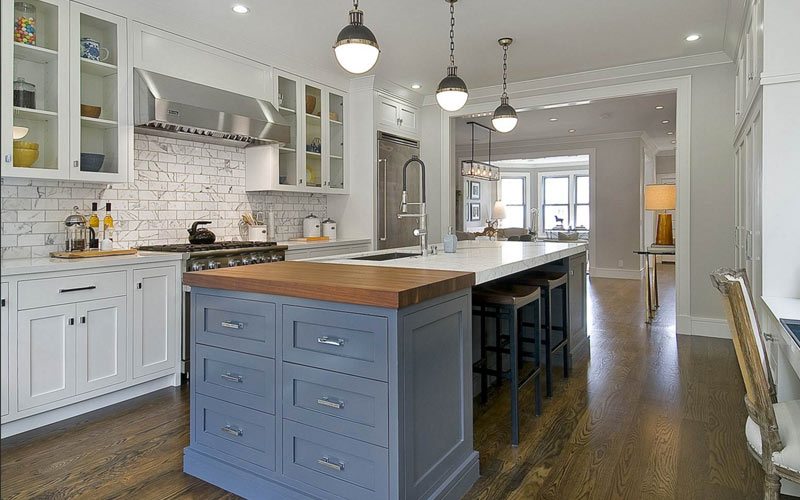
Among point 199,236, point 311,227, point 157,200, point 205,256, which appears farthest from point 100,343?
point 311,227

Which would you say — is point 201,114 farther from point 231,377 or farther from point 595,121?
point 595,121

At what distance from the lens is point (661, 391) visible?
11.5ft

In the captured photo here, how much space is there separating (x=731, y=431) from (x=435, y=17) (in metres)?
3.30

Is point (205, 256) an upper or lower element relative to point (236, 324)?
upper

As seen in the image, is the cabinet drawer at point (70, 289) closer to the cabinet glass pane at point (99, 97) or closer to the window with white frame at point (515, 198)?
the cabinet glass pane at point (99, 97)

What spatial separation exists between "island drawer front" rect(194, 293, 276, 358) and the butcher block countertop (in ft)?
0.23

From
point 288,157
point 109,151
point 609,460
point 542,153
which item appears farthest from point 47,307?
point 542,153

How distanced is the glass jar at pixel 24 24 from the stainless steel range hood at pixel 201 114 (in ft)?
1.99

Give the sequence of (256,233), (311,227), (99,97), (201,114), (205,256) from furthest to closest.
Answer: (311,227) < (256,233) < (201,114) < (205,256) < (99,97)

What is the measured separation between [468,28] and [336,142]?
1931 millimetres

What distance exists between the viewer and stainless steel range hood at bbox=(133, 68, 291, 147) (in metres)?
3.62

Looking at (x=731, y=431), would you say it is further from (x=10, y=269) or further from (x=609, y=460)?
(x=10, y=269)

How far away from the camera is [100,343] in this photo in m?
3.22

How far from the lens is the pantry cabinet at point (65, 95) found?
3.09 metres
